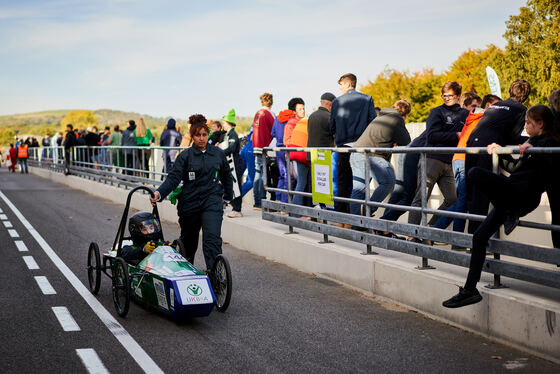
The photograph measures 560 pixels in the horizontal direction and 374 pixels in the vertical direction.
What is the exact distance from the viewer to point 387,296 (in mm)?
8031

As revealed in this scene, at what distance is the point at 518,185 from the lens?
6.15m

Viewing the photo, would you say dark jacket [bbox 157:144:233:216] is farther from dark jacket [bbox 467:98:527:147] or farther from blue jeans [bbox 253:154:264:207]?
blue jeans [bbox 253:154:264:207]

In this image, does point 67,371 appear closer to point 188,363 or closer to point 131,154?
point 188,363

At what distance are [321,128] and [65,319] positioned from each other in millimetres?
5982

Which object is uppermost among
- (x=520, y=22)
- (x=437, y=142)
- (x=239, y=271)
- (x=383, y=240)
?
(x=520, y=22)

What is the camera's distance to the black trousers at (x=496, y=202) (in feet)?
20.2

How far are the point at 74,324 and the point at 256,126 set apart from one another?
27.8 feet

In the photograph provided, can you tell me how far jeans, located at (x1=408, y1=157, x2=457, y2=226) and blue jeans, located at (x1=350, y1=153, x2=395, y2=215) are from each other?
20.2 inches

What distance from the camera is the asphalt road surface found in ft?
18.8

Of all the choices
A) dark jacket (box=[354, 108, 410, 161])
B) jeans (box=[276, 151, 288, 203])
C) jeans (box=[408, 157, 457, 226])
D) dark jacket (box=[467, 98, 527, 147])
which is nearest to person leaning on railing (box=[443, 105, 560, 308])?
dark jacket (box=[467, 98, 527, 147])

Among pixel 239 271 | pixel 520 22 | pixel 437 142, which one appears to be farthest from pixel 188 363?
pixel 520 22

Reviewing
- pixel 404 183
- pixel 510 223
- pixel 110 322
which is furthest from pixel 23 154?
pixel 510 223

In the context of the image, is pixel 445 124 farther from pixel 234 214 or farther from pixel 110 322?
pixel 234 214

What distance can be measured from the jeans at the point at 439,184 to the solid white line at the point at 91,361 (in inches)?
155
